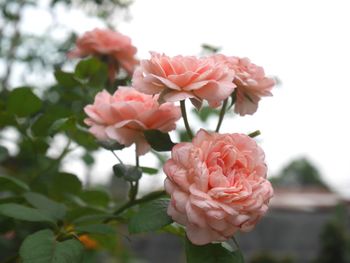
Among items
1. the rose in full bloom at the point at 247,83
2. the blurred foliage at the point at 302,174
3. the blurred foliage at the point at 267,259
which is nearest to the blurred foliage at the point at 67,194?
the rose in full bloom at the point at 247,83

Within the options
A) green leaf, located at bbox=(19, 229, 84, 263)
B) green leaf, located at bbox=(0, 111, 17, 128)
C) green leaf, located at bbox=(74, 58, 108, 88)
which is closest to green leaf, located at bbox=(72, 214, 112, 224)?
green leaf, located at bbox=(19, 229, 84, 263)

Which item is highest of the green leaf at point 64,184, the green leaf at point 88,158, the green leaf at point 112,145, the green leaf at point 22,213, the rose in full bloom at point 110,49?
the rose in full bloom at point 110,49

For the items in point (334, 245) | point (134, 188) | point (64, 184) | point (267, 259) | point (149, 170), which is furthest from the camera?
point (334, 245)

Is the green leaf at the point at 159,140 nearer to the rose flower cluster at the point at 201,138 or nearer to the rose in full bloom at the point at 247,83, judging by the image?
the rose flower cluster at the point at 201,138

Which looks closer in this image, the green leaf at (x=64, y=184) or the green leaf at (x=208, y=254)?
the green leaf at (x=208, y=254)

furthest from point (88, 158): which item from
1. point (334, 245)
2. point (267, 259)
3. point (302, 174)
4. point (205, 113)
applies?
point (302, 174)

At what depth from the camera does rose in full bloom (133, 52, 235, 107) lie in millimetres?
608

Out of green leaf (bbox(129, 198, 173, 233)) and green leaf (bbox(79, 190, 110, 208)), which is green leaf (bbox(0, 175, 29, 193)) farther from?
green leaf (bbox(129, 198, 173, 233))

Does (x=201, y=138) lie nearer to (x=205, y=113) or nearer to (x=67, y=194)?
(x=67, y=194)

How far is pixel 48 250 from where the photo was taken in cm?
63

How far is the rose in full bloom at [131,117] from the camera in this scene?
0.67m

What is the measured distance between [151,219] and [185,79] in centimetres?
18

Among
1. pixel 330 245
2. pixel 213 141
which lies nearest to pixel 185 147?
pixel 213 141

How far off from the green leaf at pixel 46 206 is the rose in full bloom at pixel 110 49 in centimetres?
38
